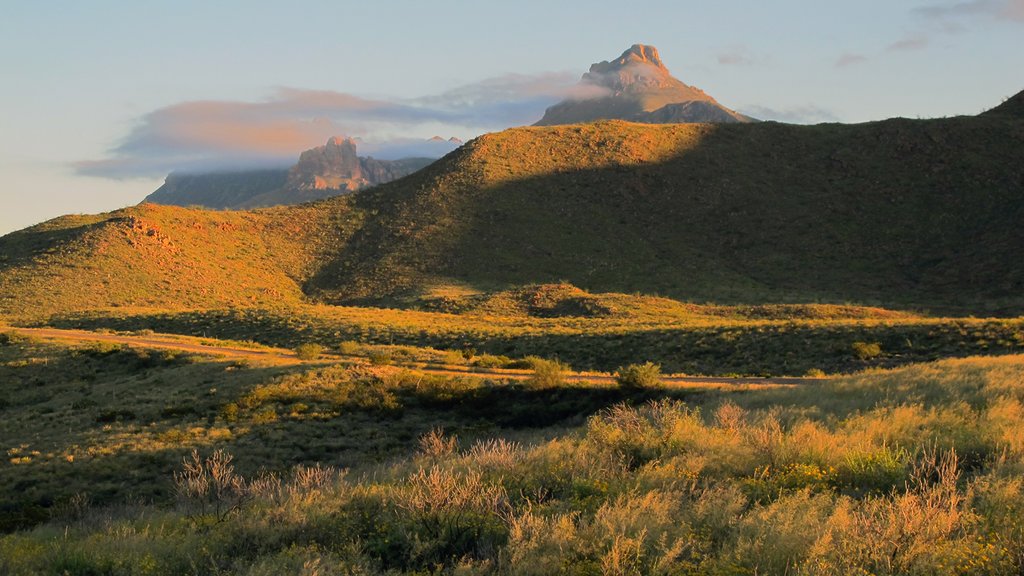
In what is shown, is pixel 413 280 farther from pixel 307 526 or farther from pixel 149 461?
pixel 307 526

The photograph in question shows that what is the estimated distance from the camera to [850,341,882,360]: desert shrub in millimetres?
34938

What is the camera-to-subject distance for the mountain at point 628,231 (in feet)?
246

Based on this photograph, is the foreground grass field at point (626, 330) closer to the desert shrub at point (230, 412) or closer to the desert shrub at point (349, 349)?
the desert shrub at point (349, 349)

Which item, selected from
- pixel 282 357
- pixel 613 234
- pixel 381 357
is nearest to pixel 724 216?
pixel 613 234

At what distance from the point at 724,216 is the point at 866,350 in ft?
193

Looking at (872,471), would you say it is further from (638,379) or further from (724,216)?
(724,216)

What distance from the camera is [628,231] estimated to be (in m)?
90.3

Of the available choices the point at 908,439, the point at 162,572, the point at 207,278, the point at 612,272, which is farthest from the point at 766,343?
the point at 207,278

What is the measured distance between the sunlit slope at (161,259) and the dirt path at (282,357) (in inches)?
936

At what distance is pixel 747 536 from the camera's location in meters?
7.53

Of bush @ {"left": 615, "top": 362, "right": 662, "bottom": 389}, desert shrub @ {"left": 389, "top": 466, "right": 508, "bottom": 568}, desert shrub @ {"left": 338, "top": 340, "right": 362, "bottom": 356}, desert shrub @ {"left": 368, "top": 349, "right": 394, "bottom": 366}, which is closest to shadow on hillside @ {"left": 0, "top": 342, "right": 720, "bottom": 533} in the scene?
bush @ {"left": 615, "top": 362, "right": 662, "bottom": 389}

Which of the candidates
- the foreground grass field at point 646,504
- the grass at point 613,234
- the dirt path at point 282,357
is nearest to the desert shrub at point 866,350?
the dirt path at point 282,357

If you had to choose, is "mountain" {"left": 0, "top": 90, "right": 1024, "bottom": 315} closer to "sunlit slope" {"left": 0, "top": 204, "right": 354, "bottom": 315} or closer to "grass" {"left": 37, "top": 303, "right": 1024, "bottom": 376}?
"sunlit slope" {"left": 0, "top": 204, "right": 354, "bottom": 315}

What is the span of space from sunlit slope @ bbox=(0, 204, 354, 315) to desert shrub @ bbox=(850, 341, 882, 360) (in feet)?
194
